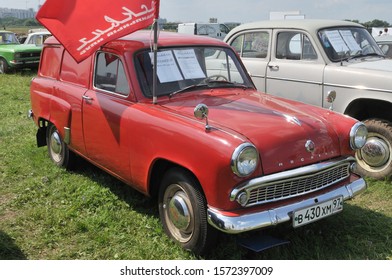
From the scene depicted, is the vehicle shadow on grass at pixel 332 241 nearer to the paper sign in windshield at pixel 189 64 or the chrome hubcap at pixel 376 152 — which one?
the chrome hubcap at pixel 376 152

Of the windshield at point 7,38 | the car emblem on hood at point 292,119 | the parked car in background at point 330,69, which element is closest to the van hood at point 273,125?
the car emblem on hood at point 292,119

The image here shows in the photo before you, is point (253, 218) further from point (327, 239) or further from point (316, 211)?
point (327, 239)

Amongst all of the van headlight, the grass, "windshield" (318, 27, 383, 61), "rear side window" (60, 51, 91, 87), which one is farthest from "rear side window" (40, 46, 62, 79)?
"windshield" (318, 27, 383, 61)

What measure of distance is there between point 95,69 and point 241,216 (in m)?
2.37

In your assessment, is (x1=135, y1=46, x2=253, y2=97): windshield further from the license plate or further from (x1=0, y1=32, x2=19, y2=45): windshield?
(x1=0, y1=32, x2=19, y2=45): windshield

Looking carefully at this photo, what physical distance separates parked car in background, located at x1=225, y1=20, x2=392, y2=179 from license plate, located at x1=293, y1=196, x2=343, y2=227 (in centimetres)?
191

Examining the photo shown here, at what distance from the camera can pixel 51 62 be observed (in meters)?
5.34

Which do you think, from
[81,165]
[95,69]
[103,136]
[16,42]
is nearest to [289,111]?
[103,136]

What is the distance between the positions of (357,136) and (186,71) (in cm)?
161

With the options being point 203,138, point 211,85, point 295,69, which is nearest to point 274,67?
point 295,69

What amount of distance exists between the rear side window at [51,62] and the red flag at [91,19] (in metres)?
1.26

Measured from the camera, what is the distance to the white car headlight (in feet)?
11.8

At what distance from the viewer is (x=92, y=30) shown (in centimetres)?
379

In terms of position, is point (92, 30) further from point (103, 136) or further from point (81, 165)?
point (81, 165)
